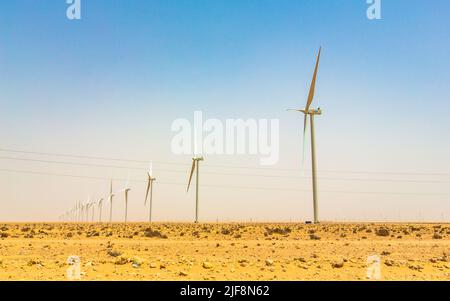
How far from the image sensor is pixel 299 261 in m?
22.1
